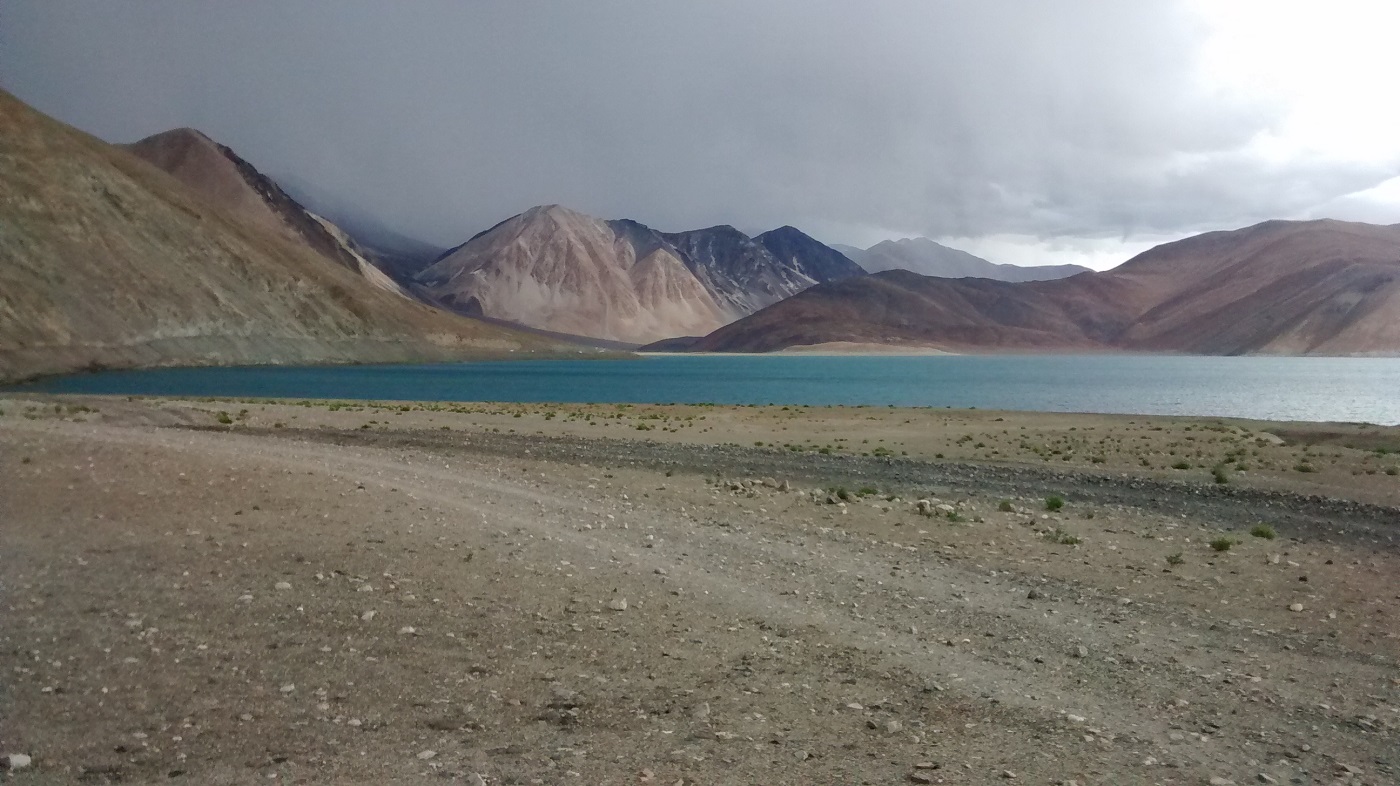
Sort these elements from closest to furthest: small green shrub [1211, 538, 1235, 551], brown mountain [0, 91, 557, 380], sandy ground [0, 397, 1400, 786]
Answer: sandy ground [0, 397, 1400, 786] → small green shrub [1211, 538, 1235, 551] → brown mountain [0, 91, 557, 380]

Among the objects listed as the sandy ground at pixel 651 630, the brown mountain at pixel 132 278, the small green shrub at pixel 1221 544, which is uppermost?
the brown mountain at pixel 132 278

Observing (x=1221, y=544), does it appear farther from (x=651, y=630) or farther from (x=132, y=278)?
(x=132, y=278)

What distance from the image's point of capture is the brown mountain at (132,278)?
93062mm

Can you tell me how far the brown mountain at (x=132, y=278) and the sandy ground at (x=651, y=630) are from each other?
80.0 m

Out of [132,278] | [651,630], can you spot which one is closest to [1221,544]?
[651,630]

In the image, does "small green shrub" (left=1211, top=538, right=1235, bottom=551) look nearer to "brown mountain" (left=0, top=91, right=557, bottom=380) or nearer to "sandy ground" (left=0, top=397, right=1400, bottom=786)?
"sandy ground" (left=0, top=397, right=1400, bottom=786)

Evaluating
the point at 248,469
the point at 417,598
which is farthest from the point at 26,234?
the point at 417,598

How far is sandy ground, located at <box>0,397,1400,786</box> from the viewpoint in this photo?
19.8 ft

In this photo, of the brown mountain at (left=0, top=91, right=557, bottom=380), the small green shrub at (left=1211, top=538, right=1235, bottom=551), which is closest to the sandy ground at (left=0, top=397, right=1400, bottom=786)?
the small green shrub at (left=1211, top=538, right=1235, bottom=551)

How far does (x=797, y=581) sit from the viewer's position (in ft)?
35.9

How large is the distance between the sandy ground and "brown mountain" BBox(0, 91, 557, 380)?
80.0 meters

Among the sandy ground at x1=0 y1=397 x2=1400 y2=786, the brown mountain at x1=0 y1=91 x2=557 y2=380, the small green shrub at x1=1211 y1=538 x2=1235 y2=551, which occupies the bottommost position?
the sandy ground at x1=0 y1=397 x2=1400 y2=786

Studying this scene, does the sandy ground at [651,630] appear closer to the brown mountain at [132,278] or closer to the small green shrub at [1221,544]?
the small green shrub at [1221,544]

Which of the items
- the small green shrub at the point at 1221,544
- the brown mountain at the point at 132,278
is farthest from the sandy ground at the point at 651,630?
the brown mountain at the point at 132,278
